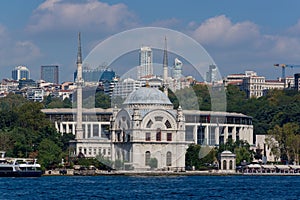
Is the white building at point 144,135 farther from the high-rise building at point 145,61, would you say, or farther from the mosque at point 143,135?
the high-rise building at point 145,61

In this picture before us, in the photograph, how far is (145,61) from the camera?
12419 cm

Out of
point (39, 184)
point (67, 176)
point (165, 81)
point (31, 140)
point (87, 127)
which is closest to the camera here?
point (39, 184)

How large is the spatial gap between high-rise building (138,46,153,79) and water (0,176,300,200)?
61.0 ft

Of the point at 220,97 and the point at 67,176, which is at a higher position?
the point at 220,97

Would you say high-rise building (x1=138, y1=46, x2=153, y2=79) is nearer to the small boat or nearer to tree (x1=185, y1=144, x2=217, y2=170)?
tree (x1=185, y1=144, x2=217, y2=170)

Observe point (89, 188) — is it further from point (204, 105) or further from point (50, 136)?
point (204, 105)

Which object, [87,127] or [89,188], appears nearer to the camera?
[89,188]

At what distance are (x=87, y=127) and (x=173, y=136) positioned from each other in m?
27.9

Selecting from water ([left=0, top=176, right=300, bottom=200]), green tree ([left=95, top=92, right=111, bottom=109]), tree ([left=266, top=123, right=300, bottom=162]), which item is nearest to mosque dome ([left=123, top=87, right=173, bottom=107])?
tree ([left=266, top=123, right=300, bottom=162])

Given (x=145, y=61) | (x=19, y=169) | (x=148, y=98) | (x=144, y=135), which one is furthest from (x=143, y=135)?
(x=19, y=169)

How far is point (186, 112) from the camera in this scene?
Answer: 455 ft

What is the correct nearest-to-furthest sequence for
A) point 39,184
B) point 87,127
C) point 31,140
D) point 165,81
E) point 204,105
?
point 39,184, point 31,140, point 165,81, point 87,127, point 204,105

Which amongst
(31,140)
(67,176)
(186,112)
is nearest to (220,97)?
(186,112)

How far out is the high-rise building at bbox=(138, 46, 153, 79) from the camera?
367 ft
